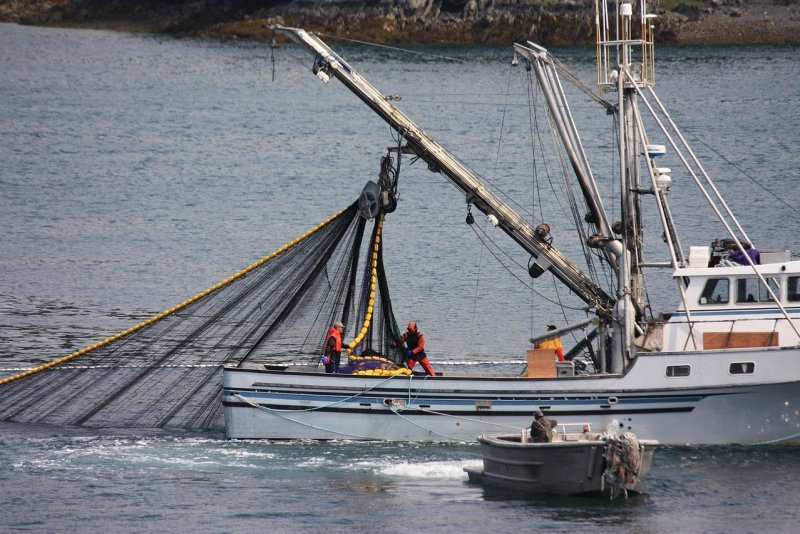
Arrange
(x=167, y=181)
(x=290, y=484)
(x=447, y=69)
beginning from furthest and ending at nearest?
(x=447, y=69) < (x=167, y=181) < (x=290, y=484)

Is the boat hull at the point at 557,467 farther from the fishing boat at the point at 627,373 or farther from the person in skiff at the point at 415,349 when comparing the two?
the person in skiff at the point at 415,349

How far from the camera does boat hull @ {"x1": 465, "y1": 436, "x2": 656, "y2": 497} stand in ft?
92.3

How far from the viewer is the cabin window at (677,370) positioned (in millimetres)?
30547

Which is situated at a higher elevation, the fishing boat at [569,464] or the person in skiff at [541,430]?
the person in skiff at [541,430]

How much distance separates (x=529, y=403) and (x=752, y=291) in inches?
216

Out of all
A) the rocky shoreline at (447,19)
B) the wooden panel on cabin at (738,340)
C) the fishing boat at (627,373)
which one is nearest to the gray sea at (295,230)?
the fishing boat at (627,373)

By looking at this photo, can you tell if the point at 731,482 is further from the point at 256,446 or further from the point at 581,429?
the point at 256,446

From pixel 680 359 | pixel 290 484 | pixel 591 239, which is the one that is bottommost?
pixel 290 484

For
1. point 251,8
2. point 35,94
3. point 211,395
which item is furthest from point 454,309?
point 251,8

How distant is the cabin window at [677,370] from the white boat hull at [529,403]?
83 millimetres

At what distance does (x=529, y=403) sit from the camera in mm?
30922

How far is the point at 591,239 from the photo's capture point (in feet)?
104

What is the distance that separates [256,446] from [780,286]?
39.2 feet

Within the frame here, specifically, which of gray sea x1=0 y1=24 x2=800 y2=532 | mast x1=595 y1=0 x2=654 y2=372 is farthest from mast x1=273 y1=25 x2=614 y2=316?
gray sea x1=0 y1=24 x2=800 y2=532
